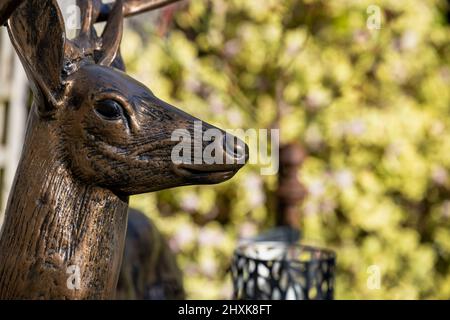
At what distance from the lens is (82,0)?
0.80 metres

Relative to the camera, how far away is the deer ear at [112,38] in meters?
0.77

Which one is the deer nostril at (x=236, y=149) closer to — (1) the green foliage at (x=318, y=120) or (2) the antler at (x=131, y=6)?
(2) the antler at (x=131, y=6)

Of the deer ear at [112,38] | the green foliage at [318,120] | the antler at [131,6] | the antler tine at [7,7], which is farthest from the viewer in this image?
the green foliage at [318,120]

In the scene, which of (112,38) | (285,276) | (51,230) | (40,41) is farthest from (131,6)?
(285,276)

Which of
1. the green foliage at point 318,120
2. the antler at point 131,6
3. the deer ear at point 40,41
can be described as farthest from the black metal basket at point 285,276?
the green foliage at point 318,120

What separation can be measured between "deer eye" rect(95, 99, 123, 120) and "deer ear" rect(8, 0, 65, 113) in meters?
0.05

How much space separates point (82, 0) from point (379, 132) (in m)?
2.13

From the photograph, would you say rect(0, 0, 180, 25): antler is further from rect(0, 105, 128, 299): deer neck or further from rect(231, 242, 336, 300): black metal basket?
rect(231, 242, 336, 300): black metal basket

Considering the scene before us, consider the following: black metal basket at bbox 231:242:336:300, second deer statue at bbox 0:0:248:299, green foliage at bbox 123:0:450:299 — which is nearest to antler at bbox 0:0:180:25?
second deer statue at bbox 0:0:248:299

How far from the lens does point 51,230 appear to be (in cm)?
68

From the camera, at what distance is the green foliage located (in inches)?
104

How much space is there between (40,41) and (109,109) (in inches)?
3.9
